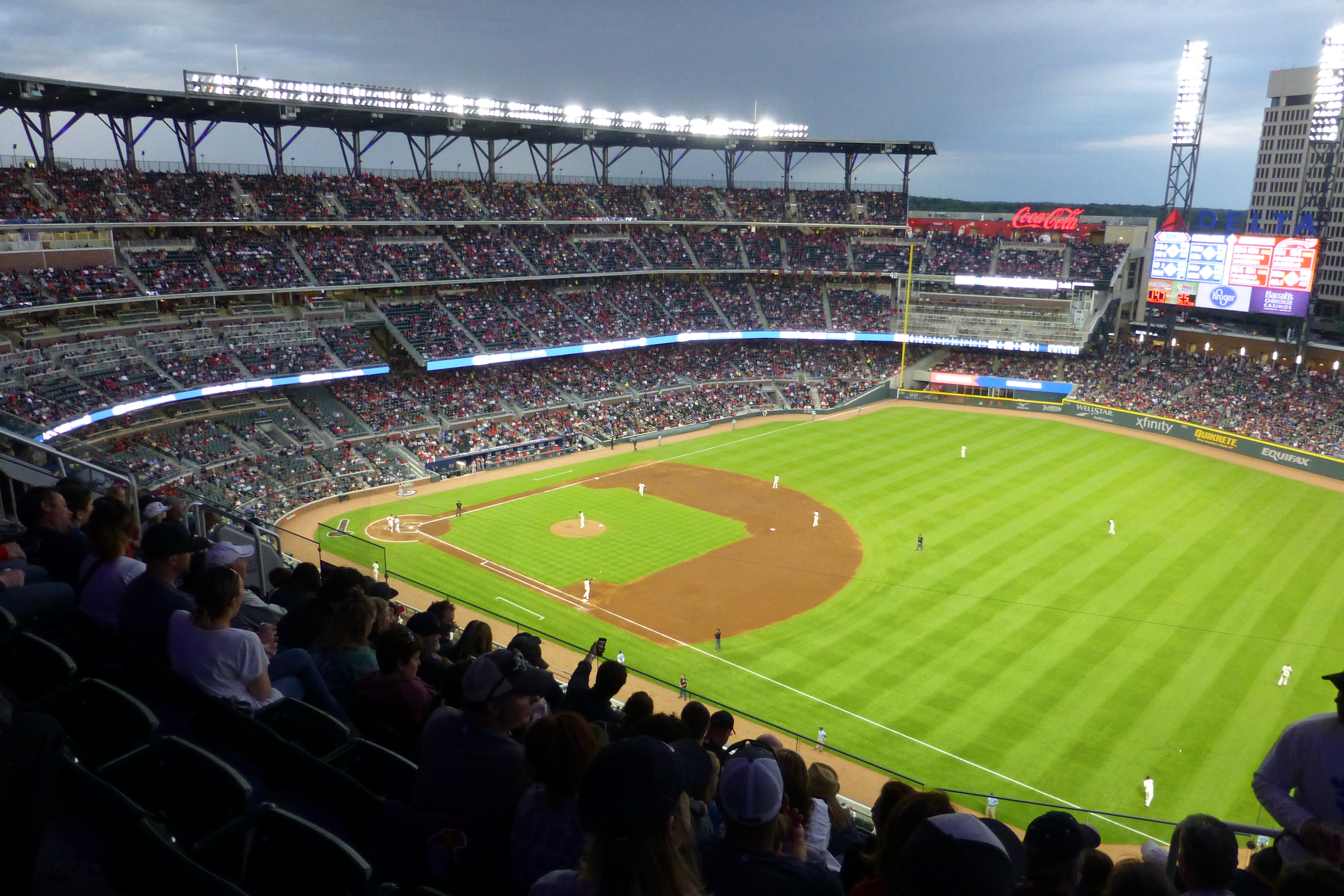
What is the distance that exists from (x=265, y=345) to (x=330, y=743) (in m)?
41.9

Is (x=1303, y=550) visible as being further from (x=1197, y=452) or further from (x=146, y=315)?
(x=146, y=315)

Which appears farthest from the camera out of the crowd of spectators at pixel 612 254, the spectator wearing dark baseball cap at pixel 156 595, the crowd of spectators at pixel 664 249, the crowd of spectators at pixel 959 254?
the crowd of spectators at pixel 959 254

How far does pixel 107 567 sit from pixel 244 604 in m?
1.47

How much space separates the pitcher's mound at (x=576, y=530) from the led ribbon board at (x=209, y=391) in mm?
15580

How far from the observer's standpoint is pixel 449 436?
151 feet

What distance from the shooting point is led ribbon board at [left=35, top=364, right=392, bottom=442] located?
33.1 m

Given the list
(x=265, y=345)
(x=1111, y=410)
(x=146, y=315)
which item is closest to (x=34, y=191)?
(x=146, y=315)

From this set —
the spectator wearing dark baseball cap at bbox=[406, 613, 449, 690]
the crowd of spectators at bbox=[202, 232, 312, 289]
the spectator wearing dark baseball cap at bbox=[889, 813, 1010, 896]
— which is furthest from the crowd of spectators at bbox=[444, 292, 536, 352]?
the spectator wearing dark baseball cap at bbox=[889, 813, 1010, 896]

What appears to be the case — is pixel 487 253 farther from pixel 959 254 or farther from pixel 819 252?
pixel 959 254

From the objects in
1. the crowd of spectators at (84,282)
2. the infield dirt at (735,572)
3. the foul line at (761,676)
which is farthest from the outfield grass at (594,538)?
Answer: the crowd of spectators at (84,282)

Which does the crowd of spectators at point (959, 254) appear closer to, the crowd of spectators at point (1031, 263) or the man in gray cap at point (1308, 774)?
the crowd of spectators at point (1031, 263)

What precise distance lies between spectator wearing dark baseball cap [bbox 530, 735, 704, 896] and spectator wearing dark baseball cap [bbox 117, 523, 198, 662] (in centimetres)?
460

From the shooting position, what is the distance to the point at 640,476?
43875 mm

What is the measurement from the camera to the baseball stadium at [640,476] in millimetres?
6184
